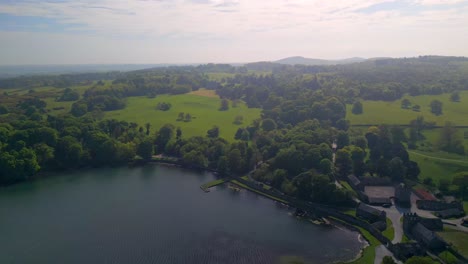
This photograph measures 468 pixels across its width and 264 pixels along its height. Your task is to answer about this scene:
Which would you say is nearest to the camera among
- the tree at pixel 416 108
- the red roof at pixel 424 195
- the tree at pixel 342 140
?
the red roof at pixel 424 195

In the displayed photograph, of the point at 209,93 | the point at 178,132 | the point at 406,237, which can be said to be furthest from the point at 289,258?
the point at 209,93

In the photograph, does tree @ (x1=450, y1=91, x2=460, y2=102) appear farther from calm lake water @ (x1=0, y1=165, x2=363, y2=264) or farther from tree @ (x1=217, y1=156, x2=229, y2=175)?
calm lake water @ (x1=0, y1=165, x2=363, y2=264)

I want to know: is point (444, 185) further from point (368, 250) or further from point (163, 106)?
point (163, 106)

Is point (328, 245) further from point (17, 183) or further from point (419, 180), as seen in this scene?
point (17, 183)

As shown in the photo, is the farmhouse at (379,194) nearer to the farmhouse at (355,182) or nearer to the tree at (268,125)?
the farmhouse at (355,182)

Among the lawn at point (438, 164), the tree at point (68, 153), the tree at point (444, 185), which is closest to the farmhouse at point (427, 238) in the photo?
the tree at point (444, 185)
